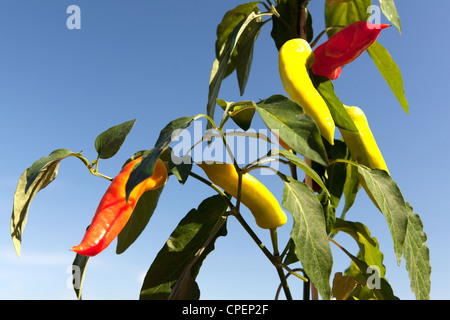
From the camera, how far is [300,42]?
1.11 metres

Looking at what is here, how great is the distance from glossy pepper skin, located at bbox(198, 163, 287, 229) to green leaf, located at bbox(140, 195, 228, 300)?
0.12 meters

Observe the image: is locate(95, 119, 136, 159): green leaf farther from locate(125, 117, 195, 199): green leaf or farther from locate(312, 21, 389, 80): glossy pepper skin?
locate(312, 21, 389, 80): glossy pepper skin

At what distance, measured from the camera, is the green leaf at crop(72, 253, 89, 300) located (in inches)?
43.3

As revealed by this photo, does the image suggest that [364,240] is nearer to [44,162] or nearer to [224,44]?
[224,44]

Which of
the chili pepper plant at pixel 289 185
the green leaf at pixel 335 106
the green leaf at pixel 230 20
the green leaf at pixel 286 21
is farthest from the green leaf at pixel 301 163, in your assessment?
the green leaf at pixel 230 20

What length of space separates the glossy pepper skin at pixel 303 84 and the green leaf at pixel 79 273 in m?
0.60

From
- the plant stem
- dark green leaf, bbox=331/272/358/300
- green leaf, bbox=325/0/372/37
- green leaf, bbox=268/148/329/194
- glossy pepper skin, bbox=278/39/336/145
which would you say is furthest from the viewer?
green leaf, bbox=325/0/372/37

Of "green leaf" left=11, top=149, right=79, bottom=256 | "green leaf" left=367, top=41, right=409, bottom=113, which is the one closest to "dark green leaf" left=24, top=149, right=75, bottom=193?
"green leaf" left=11, top=149, right=79, bottom=256

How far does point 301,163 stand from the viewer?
0.87 metres

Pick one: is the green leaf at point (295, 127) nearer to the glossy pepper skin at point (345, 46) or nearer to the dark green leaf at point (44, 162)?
the glossy pepper skin at point (345, 46)

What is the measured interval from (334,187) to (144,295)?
1.80ft

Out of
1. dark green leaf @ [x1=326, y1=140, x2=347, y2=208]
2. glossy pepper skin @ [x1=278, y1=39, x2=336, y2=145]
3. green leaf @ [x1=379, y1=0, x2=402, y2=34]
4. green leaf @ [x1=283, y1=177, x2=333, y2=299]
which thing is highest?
green leaf @ [x1=379, y1=0, x2=402, y2=34]

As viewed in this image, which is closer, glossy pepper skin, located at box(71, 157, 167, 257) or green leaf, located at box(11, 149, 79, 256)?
glossy pepper skin, located at box(71, 157, 167, 257)
